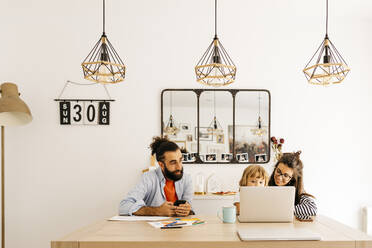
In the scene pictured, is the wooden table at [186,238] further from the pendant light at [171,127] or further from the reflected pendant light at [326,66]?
the pendant light at [171,127]

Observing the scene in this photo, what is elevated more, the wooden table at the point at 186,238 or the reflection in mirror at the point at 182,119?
the reflection in mirror at the point at 182,119

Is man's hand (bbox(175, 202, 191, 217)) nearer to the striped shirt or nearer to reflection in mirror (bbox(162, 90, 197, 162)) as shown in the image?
the striped shirt

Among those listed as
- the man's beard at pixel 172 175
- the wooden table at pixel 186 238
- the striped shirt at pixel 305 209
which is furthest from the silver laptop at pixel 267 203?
the man's beard at pixel 172 175

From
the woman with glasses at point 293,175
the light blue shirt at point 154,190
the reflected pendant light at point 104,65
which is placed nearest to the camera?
the reflected pendant light at point 104,65

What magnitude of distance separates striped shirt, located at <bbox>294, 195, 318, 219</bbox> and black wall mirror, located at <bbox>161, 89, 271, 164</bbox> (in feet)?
3.67

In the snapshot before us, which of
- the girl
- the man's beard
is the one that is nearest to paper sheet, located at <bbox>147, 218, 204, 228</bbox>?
the man's beard

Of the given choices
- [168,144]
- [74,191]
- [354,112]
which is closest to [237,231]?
[168,144]

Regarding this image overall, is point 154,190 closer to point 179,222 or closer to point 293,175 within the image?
point 179,222

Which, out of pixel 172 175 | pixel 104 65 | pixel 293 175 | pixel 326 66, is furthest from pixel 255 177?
pixel 104 65

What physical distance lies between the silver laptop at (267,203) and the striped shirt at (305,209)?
17cm

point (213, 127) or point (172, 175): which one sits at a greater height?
point (213, 127)

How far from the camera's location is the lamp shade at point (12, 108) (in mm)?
2623

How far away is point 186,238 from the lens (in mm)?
1447

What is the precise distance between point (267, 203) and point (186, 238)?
553 millimetres
